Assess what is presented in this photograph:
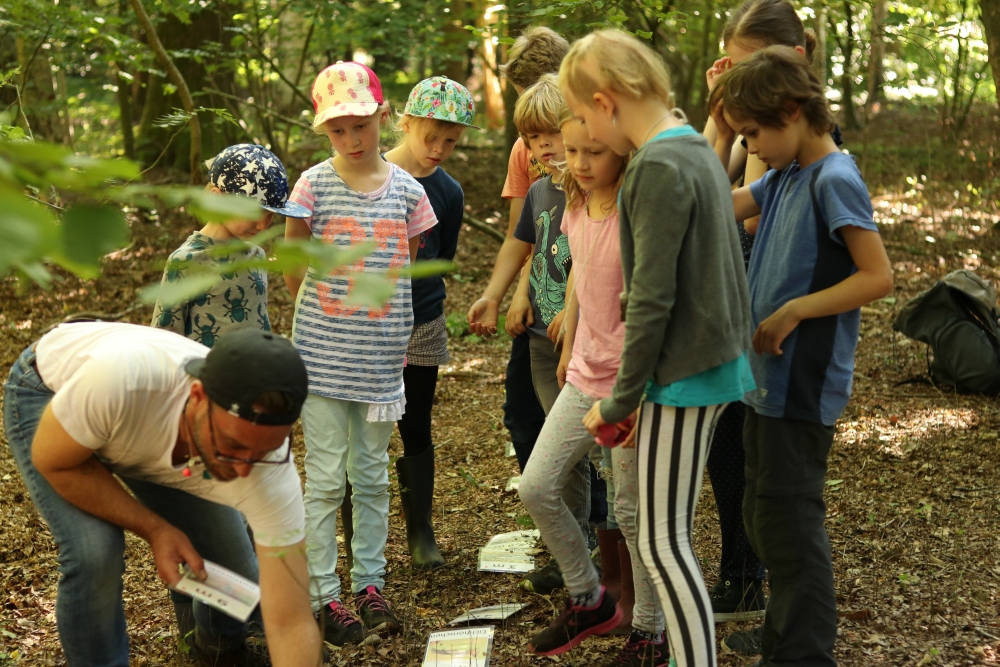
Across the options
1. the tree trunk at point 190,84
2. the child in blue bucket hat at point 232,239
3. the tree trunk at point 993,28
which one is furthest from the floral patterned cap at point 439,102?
the tree trunk at point 190,84

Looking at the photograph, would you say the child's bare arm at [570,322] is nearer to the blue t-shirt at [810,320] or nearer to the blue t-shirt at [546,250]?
the blue t-shirt at [546,250]

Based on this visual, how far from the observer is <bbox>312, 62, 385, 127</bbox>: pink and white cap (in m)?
2.97

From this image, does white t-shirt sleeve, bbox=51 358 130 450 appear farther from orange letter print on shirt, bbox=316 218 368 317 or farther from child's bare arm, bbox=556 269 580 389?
child's bare arm, bbox=556 269 580 389

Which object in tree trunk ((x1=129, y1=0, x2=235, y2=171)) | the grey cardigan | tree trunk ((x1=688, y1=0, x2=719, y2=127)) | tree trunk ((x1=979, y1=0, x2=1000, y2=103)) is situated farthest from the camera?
tree trunk ((x1=688, y1=0, x2=719, y2=127))

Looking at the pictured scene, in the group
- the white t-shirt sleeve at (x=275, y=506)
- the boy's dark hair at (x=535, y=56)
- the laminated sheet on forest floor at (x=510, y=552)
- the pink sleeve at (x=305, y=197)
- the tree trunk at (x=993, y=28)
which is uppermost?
the tree trunk at (x=993, y=28)

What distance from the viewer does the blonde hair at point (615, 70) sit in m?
2.16

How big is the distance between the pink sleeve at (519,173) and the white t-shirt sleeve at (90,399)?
1720mm

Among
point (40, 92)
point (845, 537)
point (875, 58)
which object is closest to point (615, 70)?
point (845, 537)

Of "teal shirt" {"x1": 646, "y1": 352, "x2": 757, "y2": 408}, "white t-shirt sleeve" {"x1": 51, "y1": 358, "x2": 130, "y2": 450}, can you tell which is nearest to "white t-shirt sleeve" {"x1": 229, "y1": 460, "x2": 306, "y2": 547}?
"white t-shirt sleeve" {"x1": 51, "y1": 358, "x2": 130, "y2": 450}

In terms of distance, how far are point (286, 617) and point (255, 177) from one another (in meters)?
1.42

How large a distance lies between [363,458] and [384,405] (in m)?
0.24

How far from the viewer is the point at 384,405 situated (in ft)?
10.0

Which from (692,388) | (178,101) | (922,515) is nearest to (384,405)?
(692,388)

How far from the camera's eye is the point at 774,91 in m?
2.29
